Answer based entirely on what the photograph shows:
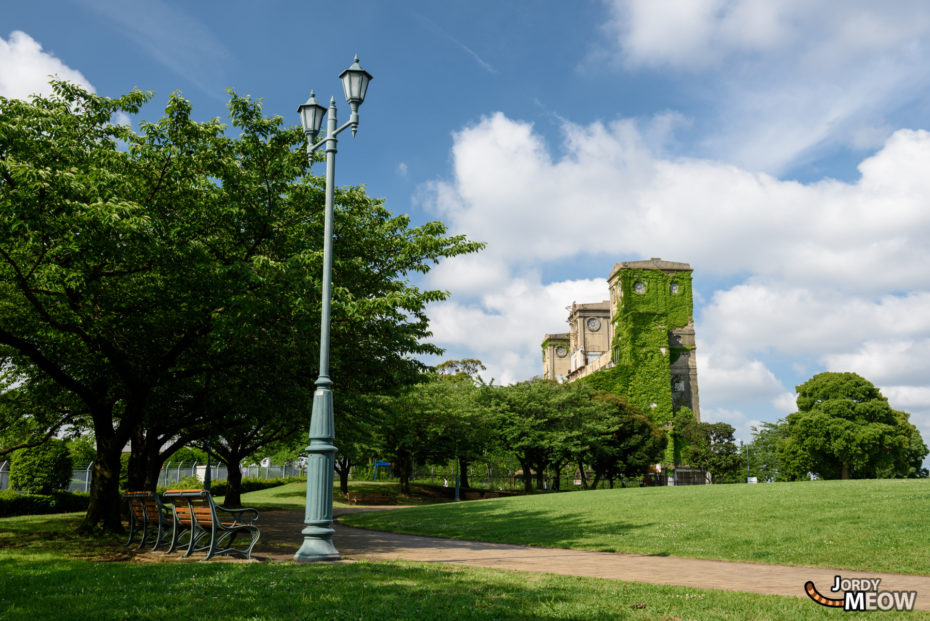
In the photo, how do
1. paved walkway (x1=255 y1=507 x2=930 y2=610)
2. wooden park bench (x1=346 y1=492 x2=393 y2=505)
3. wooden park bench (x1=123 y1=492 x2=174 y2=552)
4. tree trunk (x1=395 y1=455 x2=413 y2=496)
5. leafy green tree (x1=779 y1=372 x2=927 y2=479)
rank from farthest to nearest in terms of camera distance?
leafy green tree (x1=779 y1=372 x2=927 y2=479), tree trunk (x1=395 y1=455 x2=413 y2=496), wooden park bench (x1=346 y1=492 x2=393 y2=505), wooden park bench (x1=123 y1=492 x2=174 y2=552), paved walkway (x1=255 y1=507 x2=930 y2=610)

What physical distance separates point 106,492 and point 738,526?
1482 cm

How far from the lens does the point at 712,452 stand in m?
74.9

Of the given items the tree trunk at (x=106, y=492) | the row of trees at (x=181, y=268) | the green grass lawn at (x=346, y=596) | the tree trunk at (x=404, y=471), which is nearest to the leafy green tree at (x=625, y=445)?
the tree trunk at (x=404, y=471)

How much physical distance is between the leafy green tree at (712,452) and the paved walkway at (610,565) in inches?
2497

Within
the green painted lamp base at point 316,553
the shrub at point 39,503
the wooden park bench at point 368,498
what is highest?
the green painted lamp base at point 316,553

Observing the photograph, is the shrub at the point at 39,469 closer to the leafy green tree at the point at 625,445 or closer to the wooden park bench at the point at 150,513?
the wooden park bench at the point at 150,513

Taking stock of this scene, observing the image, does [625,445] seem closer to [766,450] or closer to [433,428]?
[433,428]

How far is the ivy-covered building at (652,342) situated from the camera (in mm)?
76812

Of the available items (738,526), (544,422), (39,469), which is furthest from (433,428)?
(738,526)

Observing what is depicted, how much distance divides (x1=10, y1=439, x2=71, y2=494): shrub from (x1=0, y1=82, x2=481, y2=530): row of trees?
11397mm

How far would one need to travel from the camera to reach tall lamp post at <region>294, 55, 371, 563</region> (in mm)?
9633

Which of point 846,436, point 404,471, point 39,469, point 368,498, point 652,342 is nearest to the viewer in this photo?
point 39,469

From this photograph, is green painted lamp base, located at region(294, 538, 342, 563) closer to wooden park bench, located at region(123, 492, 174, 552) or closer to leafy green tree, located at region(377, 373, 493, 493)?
wooden park bench, located at region(123, 492, 174, 552)

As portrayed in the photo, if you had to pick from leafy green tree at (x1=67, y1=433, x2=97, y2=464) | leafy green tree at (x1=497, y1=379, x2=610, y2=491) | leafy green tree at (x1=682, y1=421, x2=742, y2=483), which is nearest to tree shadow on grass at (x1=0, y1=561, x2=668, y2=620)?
leafy green tree at (x1=67, y1=433, x2=97, y2=464)
